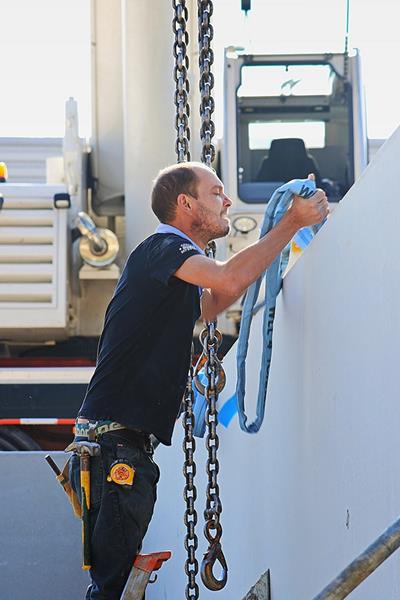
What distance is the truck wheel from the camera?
790cm

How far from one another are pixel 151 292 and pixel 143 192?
17.0 ft

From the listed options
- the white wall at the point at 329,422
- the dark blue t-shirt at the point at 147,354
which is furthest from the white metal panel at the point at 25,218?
the dark blue t-shirt at the point at 147,354

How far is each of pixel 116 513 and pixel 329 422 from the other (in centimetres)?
77

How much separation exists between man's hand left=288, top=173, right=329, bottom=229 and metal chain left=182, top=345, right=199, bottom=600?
1.80ft

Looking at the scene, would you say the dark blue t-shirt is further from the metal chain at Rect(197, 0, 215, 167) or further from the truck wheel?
the truck wheel


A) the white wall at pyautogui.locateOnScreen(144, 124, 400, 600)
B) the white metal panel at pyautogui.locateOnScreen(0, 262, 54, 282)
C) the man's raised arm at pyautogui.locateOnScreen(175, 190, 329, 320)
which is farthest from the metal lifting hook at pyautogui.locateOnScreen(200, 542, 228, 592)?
the white metal panel at pyautogui.locateOnScreen(0, 262, 54, 282)

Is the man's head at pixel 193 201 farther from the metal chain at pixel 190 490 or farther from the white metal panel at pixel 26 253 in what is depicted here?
the white metal panel at pixel 26 253

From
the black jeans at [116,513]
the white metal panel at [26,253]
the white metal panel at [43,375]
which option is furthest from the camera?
the white metal panel at [26,253]

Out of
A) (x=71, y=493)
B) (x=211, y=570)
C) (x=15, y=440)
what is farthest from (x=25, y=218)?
(x=211, y=570)

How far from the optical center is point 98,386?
3115mm

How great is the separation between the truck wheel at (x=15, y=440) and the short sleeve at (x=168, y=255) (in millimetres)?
5111

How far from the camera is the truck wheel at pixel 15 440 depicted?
7.90 meters

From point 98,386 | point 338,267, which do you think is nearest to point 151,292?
point 98,386

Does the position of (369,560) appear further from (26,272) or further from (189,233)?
(26,272)
